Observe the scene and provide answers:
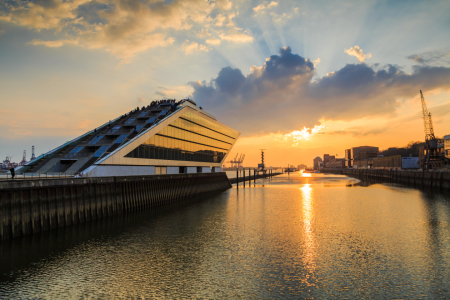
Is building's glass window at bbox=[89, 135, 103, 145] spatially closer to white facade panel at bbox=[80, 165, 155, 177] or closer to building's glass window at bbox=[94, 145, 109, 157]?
building's glass window at bbox=[94, 145, 109, 157]

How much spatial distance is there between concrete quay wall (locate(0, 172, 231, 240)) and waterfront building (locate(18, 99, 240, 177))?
5984 millimetres

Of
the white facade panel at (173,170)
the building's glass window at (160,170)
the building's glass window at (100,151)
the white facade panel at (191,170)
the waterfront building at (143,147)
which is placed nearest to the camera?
the waterfront building at (143,147)

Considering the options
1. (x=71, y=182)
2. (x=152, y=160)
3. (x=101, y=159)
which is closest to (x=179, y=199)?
(x=152, y=160)

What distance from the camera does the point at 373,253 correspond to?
77.6 feet

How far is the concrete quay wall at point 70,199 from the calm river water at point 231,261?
1.69 metres

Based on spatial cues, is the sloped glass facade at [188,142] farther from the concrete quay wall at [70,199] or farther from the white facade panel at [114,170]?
the concrete quay wall at [70,199]

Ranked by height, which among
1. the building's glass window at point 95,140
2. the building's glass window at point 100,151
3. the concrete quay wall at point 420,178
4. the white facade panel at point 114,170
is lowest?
the concrete quay wall at point 420,178

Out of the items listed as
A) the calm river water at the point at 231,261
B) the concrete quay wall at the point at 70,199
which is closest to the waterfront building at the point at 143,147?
the concrete quay wall at the point at 70,199

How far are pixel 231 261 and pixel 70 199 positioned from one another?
22.1m

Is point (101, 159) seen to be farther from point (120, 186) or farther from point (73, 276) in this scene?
point (73, 276)

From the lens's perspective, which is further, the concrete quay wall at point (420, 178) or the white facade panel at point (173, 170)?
the concrete quay wall at point (420, 178)

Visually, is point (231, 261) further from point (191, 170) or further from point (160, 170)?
point (191, 170)

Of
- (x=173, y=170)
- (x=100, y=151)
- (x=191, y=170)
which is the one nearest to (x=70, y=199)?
(x=100, y=151)

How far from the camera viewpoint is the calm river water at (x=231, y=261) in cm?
1664
